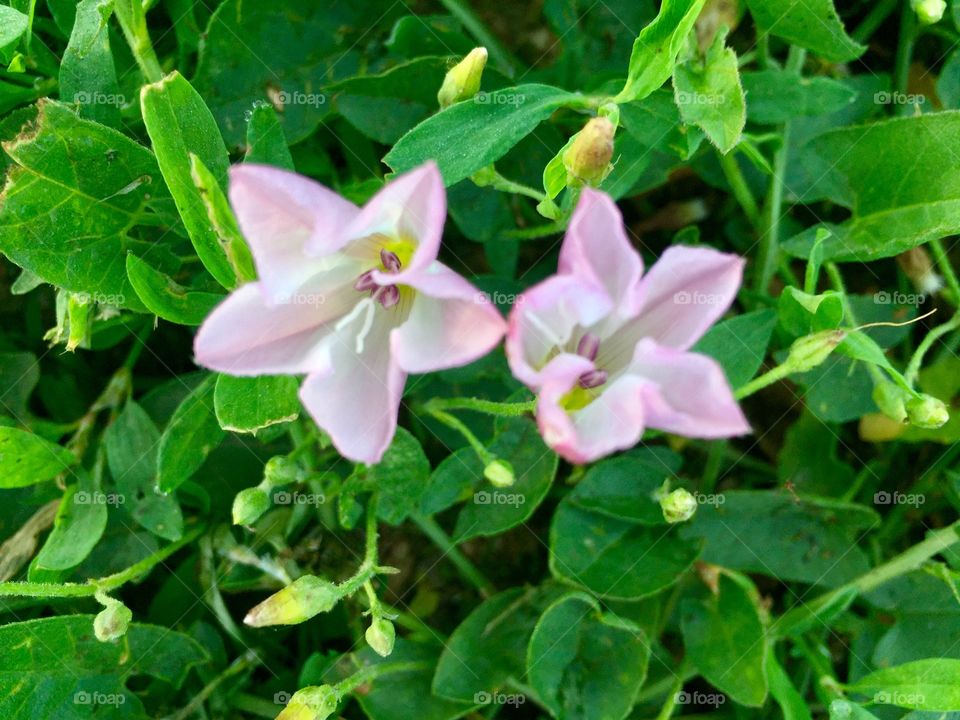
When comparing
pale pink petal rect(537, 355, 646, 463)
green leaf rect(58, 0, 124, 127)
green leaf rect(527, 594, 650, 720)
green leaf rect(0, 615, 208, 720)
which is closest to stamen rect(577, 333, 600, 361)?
pale pink petal rect(537, 355, 646, 463)

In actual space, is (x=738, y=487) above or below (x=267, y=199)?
below

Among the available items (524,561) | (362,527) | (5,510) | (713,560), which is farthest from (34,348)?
(713,560)

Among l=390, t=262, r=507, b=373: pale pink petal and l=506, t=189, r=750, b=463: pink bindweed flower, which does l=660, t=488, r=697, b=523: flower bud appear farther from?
l=390, t=262, r=507, b=373: pale pink petal

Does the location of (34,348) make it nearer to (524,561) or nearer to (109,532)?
(109,532)

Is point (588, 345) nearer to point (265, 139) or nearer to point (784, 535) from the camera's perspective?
point (265, 139)

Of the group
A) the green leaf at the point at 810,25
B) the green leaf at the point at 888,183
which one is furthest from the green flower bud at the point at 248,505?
the green leaf at the point at 810,25
